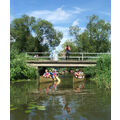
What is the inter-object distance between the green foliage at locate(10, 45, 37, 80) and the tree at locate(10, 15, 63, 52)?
47.1 ft

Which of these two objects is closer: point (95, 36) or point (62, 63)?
point (62, 63)

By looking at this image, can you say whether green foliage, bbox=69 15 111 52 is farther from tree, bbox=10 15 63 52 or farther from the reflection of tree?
the reflection of tree

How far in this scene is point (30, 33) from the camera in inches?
1350

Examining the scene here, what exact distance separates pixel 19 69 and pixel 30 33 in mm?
18284

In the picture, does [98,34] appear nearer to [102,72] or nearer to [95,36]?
[95,36]

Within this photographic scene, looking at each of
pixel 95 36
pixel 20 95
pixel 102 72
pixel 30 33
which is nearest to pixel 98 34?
pixel 95 36

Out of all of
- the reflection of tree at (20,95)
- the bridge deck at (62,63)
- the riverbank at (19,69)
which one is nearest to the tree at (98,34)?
the bridge deck at (62,63)

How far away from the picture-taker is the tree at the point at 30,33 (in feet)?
108

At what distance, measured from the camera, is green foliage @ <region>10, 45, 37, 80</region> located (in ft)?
55.5

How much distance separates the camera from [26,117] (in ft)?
18.2

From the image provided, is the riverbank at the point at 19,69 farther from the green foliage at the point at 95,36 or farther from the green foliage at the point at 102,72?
the green foliage at the point at 95,36
